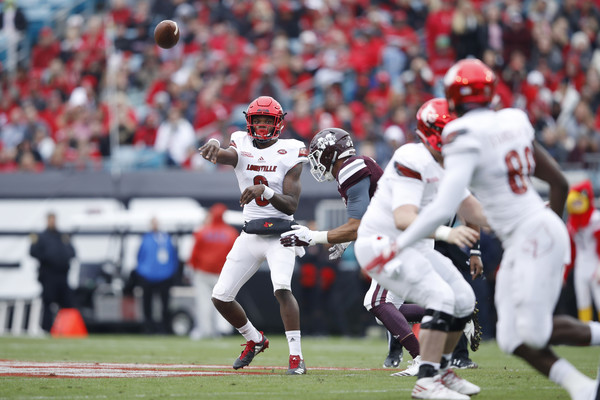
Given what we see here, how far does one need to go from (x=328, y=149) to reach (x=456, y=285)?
1701 mm

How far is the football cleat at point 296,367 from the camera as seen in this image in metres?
6.88

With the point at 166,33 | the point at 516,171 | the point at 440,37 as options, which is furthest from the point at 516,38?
the point at 516,171

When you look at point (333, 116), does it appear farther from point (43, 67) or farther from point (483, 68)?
point (483, 68)

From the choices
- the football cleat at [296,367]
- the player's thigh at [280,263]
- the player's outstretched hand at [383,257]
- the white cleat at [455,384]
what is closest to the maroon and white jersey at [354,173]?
the player's thigh at [280,263]

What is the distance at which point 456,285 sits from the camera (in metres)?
5.41

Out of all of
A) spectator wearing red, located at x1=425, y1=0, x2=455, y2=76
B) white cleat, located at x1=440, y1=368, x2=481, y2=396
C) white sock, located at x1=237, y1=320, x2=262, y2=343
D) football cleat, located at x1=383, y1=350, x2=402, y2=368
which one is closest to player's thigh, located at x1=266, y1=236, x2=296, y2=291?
white sock, located at x1=237, y1=320, x2=262, y2=343

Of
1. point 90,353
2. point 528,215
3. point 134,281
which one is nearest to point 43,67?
point 134,281

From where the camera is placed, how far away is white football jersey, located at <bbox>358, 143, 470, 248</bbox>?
5312 mm

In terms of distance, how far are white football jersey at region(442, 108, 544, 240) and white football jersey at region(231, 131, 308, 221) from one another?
279 cm

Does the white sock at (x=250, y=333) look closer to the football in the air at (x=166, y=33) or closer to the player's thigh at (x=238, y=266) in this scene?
the player's thigh at (x=238, y=266)

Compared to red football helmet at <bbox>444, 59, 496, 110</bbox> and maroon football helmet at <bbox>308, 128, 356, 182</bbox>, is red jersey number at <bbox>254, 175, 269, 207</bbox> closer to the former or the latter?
A: maroon football helmet at <bbox>308, 128, 356, 182</bbox>

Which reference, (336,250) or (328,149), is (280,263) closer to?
(336,250)

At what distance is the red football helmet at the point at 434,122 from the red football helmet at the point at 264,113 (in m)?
2.07

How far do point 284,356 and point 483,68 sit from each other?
202 inches
